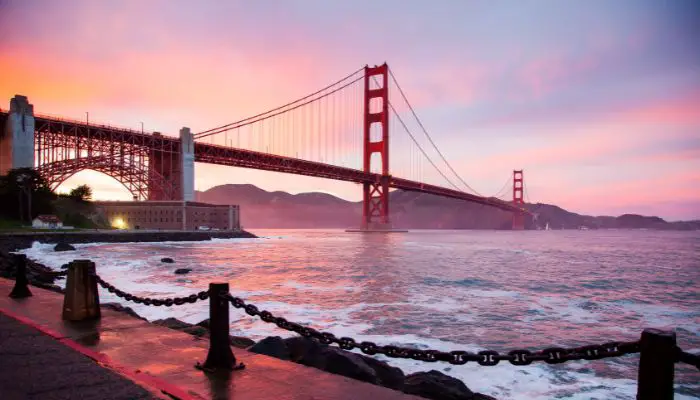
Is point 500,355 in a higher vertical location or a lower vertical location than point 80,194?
lower

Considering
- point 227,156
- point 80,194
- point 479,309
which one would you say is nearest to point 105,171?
point 80,194

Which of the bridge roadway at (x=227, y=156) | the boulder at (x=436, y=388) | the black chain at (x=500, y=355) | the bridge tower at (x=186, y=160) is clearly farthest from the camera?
the bridge tower at (x=186, y=160)

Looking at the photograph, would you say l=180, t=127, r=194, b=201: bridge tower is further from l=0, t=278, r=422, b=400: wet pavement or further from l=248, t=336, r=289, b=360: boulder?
l=248, t=336, r=289, b=360: boulder

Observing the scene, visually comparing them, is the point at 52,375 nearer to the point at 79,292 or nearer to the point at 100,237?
the point at 79,292

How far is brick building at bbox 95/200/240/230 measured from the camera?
74.7 metres

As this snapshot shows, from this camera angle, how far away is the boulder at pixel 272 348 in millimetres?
6273

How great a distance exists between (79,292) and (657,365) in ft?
21.2

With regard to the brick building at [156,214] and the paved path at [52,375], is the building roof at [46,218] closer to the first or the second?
the brick building at [156,214]

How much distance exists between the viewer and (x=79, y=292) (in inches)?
247

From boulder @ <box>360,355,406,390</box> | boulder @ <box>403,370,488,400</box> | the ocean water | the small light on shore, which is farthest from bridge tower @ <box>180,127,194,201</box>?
boulder @ <box>403,370,488,400</box>

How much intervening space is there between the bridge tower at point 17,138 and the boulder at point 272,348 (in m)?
61.6

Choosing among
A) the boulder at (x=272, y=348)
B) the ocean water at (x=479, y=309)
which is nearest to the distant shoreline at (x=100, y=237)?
the ocean water at (x=479, y=309)

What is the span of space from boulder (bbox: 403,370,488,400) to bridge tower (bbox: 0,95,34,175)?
207 ft

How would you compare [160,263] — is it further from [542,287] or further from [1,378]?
[1,378]
